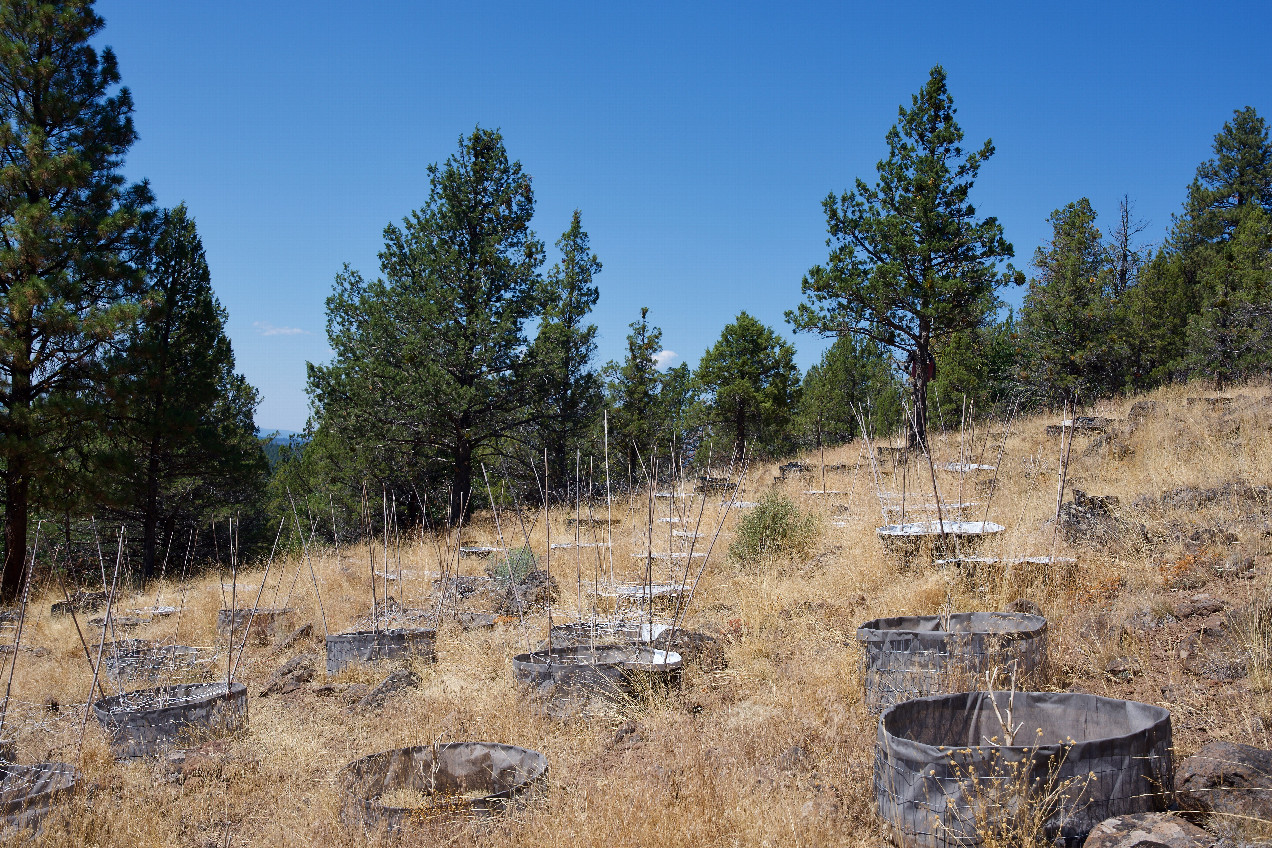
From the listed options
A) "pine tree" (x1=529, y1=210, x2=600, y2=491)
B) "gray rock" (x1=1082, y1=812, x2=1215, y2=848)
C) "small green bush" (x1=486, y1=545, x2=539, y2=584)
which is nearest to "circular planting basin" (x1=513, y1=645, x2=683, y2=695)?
"gray rock" (x1=1082, y1=812, x2=1215, y2=848)

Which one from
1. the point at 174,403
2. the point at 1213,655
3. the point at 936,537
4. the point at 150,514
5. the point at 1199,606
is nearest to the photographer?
the point at 1213,655

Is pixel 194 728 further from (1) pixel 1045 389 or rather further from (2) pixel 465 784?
(1) pixel 1045 389

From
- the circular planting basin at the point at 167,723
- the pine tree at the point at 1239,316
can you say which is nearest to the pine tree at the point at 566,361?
the circular planting basin at the point at 167,723

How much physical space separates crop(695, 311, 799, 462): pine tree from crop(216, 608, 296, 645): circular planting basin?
16.9m

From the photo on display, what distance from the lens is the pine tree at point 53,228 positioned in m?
12.2

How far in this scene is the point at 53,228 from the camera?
1252cm

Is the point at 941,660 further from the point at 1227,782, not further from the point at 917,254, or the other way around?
the point at 917,254

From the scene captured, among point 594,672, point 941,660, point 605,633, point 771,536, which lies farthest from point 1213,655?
point 771,536

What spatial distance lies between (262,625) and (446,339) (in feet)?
23.0

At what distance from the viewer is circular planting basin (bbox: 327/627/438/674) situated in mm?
6520

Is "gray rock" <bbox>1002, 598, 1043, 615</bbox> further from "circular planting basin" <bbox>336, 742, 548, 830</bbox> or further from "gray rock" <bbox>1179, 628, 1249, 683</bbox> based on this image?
"circular planting basin" <bbox>336, 742, 548, 830</bbox>

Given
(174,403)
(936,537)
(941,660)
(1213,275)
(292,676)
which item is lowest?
(292,676)

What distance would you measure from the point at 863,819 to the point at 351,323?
16227mm

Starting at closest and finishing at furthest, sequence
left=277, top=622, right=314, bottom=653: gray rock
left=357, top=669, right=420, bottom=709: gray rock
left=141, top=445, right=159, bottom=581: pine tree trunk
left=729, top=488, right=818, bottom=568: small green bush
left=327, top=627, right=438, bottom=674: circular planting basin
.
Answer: left=357, top=669, right=420, bottom=709: gray rock < left=327, top=627, right=438, bottom=674: circular planting basin < left=277, top=622, right=314, bottom=653: gray rock < left=729, top=488, right=818, bottom=568: small green bush < left=141, top=445, right=159, bottom=581: pine tree trunk
